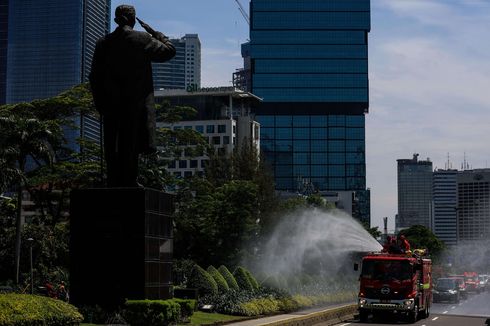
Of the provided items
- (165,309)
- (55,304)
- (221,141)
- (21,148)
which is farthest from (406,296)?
(221,141)

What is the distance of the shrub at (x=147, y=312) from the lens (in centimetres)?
2241

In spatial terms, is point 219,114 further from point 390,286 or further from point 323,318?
point 323,318

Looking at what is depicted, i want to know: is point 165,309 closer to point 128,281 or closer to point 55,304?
point 128,281

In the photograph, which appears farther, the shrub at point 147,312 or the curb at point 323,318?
the curb at point 323,318

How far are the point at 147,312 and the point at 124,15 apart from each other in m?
8.34

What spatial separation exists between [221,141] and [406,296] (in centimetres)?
12864

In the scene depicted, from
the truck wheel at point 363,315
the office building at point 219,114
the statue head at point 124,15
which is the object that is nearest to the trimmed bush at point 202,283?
the truck wheel at point 363,315

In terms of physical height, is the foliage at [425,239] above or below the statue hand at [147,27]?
below

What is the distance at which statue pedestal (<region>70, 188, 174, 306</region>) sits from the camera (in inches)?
924

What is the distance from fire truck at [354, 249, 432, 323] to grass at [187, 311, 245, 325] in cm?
618

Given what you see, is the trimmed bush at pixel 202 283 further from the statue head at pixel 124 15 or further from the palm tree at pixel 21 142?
the palm tree at pixel 21 142

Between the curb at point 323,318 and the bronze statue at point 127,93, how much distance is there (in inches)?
284

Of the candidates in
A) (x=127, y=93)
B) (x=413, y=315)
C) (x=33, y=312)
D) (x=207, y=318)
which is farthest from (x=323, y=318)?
(x=33, y=312)

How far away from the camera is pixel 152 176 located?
2304 inches
